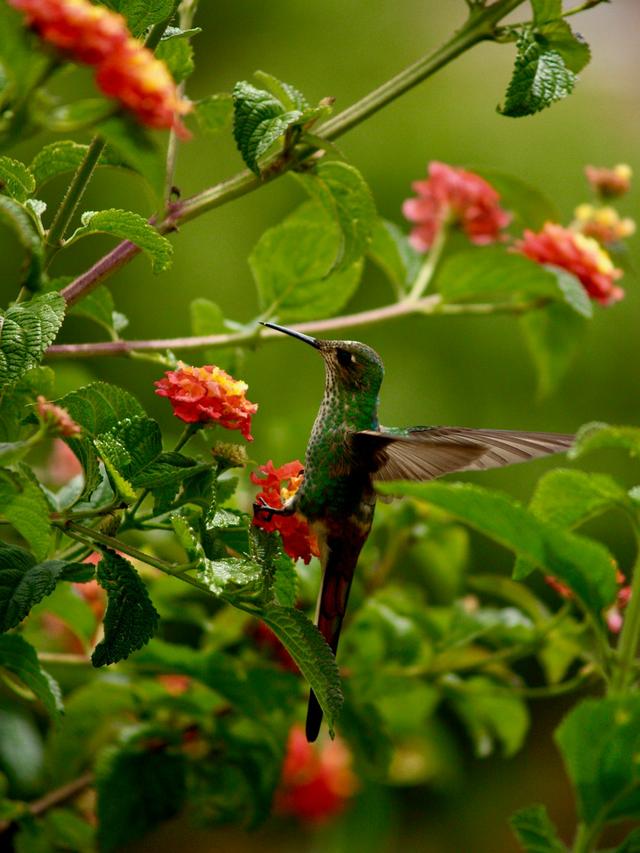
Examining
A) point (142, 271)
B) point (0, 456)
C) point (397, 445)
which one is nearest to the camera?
point (0, 456)

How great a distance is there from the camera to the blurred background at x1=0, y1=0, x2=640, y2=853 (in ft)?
8.78

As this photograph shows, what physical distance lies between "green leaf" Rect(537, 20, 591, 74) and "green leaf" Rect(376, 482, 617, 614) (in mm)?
476

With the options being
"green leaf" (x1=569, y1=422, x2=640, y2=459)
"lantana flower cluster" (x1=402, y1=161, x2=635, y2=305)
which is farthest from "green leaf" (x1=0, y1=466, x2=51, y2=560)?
"lantana flower cluster" (x1=402, y1=161, x2=635, y2=305)

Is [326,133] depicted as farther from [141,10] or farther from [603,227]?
[603,227]

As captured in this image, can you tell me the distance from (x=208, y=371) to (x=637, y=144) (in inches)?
112

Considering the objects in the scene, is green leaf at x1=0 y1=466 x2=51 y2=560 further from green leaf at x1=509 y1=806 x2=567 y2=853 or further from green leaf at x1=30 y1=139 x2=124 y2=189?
green leaf at x1=509 y1=806 x2=567 y2=853

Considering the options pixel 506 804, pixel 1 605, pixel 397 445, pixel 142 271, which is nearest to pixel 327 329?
pixel 397 445

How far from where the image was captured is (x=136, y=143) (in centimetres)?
67

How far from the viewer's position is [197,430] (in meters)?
0.99

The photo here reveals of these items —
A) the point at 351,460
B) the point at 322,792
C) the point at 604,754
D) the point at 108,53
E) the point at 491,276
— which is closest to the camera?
the point at 108,53

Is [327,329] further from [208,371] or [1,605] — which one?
[1,605]

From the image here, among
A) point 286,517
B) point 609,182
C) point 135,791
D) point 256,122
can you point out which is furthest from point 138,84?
point 609,182

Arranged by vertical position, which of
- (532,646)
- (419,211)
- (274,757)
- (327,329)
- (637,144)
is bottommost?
(274,757)

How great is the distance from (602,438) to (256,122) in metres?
0.42
